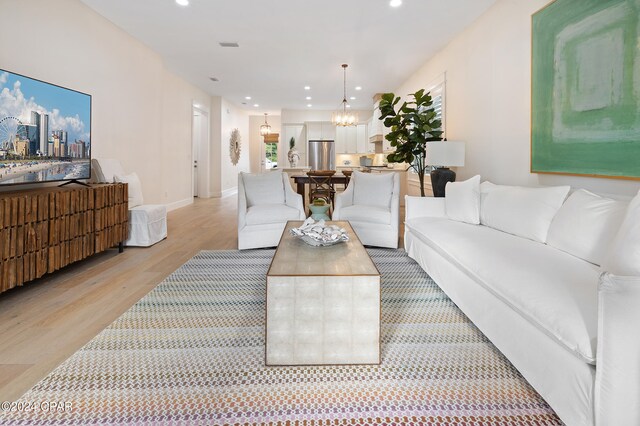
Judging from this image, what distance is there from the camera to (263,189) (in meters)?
4.50

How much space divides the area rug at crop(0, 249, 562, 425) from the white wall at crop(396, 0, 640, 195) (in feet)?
5.19

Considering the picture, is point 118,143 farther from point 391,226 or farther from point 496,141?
point 496,141

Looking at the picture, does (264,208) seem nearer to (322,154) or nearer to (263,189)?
(263,189)

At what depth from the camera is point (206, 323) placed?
224cm

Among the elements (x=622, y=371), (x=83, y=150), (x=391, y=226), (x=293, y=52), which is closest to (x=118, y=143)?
(x=83, y=150)

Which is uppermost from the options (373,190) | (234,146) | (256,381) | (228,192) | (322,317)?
(234,146)

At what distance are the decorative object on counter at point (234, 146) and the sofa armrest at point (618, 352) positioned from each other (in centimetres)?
1085

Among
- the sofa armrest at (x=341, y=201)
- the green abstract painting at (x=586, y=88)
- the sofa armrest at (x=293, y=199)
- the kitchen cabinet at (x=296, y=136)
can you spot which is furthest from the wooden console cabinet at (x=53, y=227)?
the kitchen cabinet at (x=296, y=136)

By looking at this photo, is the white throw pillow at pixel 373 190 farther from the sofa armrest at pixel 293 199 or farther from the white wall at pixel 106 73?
the white wall at pixel 106 73

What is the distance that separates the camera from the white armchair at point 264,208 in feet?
13.4

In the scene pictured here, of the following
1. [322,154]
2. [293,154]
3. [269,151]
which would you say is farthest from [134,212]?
[269,151]

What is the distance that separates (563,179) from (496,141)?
46.0 inches

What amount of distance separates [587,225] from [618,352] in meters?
1.05

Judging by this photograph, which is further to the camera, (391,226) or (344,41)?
(344,41)
